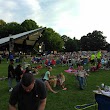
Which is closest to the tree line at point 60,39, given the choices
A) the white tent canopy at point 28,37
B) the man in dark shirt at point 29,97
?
the white tent canopy at point 28,37

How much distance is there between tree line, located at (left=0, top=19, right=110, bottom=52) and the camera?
74500 millimetres

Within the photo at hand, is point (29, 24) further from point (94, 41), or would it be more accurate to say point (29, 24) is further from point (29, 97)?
point (29, 97)

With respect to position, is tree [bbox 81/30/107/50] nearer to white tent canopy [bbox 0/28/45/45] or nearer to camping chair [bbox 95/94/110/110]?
white tent canopy [bbox 0/28/45/45]

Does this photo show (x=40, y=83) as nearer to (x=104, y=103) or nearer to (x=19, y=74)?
(x=104, y=103)

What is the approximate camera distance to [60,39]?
97.0 meters

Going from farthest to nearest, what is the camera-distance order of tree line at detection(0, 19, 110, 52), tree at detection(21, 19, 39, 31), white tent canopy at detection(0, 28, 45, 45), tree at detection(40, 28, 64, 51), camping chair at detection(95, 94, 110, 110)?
tree at detection(40, 28, 64, 51)
tree at detection(21, 19, 39, 31)
tree line at detection(0, 19, 110, 52)
white tent canopy at detection(0, 28, 45, 45)
camping chair at detection(95, 94, 110, 110)

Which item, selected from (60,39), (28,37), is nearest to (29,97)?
(28,37)

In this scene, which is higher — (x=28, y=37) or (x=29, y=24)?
(x=29, y=24)

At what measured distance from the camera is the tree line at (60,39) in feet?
244

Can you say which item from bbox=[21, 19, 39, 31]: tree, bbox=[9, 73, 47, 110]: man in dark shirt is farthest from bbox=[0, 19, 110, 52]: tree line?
bbox=[9, 73, 47, 110]: man in dark shirt

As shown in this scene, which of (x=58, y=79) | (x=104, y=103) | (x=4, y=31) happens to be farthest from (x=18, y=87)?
(x=4, y=31)

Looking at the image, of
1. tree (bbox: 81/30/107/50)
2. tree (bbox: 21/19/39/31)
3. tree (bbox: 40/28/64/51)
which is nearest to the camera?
tree (bbox: 21/19/39/31)

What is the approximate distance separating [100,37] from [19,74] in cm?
10564

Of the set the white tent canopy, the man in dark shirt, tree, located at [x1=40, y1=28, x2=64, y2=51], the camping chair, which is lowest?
the camping chair
